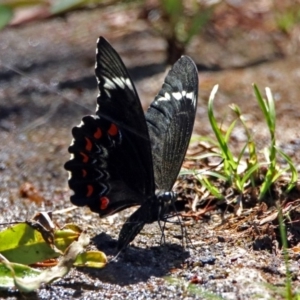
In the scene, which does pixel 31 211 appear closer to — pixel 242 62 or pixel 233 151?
pixel 233 151

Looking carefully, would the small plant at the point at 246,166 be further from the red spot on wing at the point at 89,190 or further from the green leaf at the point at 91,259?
the green leaf at the point at 91,259

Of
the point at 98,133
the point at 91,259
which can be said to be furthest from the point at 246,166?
the point at 91,259

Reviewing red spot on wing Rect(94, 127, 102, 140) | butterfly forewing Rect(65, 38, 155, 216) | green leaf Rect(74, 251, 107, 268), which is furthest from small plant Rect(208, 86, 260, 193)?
green leaf Rect(74, 251, 107, 268)

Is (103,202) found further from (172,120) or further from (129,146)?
(172,120)

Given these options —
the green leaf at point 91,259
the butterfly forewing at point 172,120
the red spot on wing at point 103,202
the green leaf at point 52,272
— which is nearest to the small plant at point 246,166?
the butterfly forewing at point 172,120

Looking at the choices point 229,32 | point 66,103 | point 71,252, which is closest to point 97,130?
point 71,252
